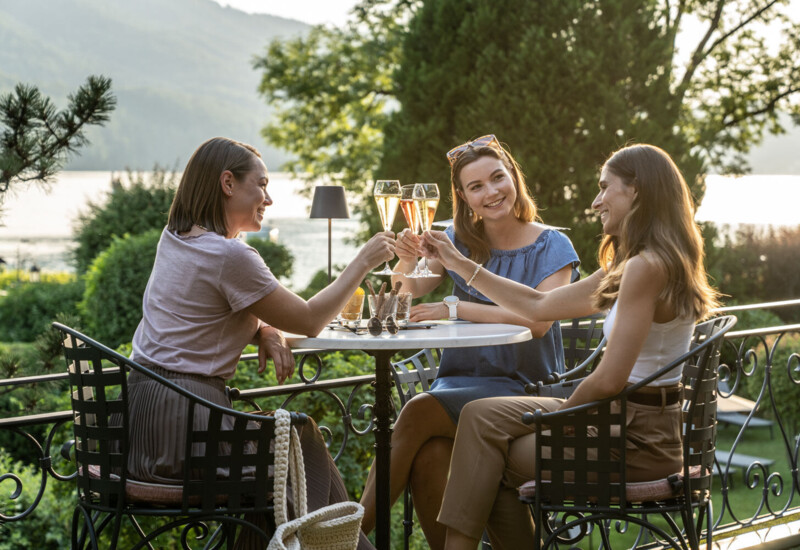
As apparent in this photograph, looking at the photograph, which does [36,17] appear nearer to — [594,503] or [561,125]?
[561,125]

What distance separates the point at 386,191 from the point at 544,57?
26.9ft

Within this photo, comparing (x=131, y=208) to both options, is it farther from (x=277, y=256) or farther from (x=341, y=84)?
(x=341, y=84)

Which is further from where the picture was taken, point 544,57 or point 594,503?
point 544,57

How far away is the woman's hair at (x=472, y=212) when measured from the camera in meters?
3.31

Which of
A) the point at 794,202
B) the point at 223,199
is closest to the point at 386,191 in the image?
the point at 223,199

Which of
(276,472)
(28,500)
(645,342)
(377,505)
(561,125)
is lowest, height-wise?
(28,500)

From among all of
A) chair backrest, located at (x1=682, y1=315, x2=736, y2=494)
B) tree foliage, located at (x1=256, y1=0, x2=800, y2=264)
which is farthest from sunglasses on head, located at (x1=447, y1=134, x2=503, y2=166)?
tree foliage, located at (x1=256, y1=0, x2=800, y2=264)

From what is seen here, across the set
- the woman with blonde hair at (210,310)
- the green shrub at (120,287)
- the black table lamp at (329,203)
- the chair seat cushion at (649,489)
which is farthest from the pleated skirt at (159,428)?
the green shrub at (120,287)

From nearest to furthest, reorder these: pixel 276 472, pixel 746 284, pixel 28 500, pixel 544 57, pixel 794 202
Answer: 1. pixel 276 472
2. pixel 28 500
3. pixel 544 57
4. pixel 746 284
5. pixel 794 202

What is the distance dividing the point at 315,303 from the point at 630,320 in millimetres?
876

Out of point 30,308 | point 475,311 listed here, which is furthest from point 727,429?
point 475,311

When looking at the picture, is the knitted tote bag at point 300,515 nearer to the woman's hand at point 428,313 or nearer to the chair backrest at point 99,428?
the chair backrest at point 99,428

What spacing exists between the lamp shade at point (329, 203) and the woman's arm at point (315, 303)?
3.04 metres

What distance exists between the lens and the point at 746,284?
1496 cm
